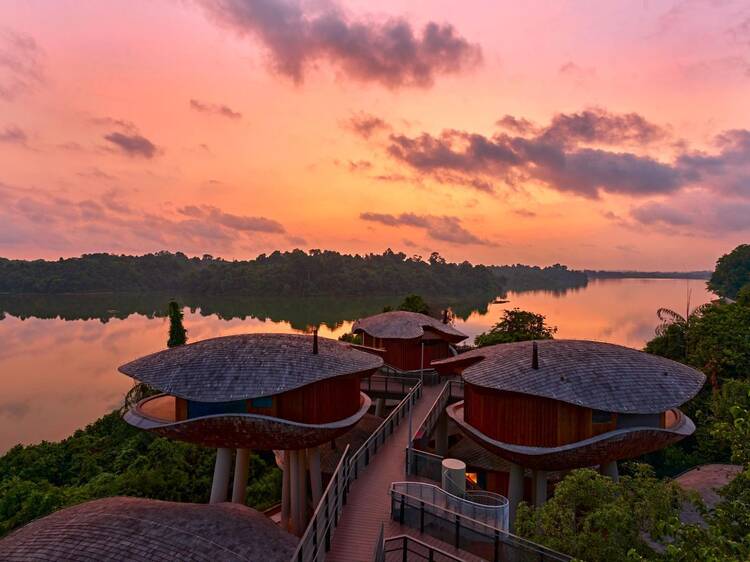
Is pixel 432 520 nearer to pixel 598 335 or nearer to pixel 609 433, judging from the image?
pixel 609 433

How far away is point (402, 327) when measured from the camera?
35.9m

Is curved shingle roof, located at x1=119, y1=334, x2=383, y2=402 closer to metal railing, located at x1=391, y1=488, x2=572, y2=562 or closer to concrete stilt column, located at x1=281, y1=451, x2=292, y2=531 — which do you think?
metal railing, located at x1=391, y1=488, x2=572, y2=562

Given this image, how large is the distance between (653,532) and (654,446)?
1103 centimetres

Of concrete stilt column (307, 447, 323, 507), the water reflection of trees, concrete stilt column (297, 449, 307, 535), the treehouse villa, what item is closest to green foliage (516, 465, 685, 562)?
the treehouse villa

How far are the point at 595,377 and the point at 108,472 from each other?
1317 inches

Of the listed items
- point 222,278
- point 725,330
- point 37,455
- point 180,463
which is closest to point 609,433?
point 725,330

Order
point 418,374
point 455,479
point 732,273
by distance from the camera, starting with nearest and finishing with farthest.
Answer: point 455,479
point 418,374
point 732,273

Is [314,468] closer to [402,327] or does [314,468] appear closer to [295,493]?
[295,493]

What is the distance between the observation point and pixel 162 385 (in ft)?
56.0

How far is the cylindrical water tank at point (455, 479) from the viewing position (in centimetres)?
1522

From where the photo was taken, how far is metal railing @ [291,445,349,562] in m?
11.5

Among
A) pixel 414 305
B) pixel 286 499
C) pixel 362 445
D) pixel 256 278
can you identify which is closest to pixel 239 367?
pixel 362 445

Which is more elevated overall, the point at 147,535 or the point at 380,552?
the point at 380,552

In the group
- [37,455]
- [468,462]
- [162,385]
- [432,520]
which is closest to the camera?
[432,520]
